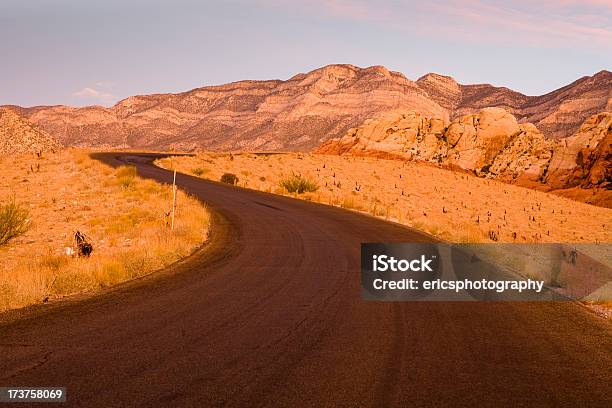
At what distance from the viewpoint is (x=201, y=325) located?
6.98 m

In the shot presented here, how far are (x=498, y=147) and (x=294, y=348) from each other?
2212 inches

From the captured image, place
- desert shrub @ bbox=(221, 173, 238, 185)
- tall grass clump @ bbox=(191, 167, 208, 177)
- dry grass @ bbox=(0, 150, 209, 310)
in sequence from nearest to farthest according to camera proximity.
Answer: dry grass @ bbox=(0, 150, 209, 310)
desert shrub @ bbox=(221, 173, 238, 185)
tall grass clump @ bbox=(191, 167, 208, 177)

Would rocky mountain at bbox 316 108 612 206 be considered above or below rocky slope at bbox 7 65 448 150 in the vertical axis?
below

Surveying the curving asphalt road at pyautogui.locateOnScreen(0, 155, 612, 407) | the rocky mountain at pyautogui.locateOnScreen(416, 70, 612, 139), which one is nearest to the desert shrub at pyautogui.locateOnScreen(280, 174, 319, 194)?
the curving asphalt road at pyautogui.locateOnScreen(0, 155, 612, 407)

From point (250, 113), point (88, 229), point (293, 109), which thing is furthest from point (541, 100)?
point (88, 229)

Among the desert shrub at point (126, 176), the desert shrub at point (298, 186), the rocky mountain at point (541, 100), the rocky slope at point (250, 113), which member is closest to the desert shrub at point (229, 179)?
the desert shrub at point (298, 186)

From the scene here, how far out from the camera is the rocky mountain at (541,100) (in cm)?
11506

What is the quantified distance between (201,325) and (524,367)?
4.07 m

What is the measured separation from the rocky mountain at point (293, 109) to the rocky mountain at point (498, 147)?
61.7m

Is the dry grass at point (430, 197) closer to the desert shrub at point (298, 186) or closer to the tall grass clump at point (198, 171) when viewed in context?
the tall grass clump at point (198, 171)

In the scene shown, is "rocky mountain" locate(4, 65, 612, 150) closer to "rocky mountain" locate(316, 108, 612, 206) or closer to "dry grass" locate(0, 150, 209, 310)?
"rocky mountain" locate(316, 108, 612, 206)

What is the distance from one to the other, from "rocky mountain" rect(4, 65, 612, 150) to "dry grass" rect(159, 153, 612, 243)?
78742mm

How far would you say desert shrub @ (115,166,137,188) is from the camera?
2917 centimetres

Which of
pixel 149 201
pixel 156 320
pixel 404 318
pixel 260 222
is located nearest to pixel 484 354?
pixel 404 318
